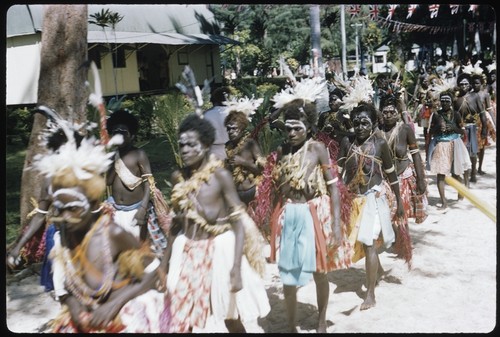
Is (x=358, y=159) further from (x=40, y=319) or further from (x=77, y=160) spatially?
(x=40, y=319)

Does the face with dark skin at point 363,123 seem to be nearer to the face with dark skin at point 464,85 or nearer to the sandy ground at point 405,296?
the sandy ground at point 405,296

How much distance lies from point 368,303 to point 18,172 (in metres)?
9.57

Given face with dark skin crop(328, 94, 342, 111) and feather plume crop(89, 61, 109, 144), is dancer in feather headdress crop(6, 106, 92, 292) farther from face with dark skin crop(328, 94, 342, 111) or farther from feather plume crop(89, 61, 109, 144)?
face with dark skin crop(328, 94, 342, 111)

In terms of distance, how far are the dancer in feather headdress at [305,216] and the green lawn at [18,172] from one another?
3.06 m

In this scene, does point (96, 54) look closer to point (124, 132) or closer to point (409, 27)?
point (124, 132)

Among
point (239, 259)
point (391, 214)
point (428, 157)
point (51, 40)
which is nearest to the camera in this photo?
point (239, 259)

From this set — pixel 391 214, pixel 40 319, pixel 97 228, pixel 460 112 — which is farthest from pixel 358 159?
pixel 460 112

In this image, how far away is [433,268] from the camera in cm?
572

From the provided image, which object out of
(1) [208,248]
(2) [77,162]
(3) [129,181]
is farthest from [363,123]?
(2) [77,162]

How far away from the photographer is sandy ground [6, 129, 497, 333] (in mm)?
4477

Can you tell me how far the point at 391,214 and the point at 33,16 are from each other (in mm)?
15182

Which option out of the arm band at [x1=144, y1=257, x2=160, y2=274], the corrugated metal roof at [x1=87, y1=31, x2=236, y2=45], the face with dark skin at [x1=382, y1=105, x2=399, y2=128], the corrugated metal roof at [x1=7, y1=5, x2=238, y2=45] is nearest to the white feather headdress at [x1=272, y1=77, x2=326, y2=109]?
the face with dark skin at [x1=382, y1=105, x2=399, y2=128]

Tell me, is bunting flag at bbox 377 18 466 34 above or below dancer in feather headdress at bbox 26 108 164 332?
above

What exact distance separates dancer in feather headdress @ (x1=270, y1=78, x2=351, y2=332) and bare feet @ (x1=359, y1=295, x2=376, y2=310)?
24.5 inches
